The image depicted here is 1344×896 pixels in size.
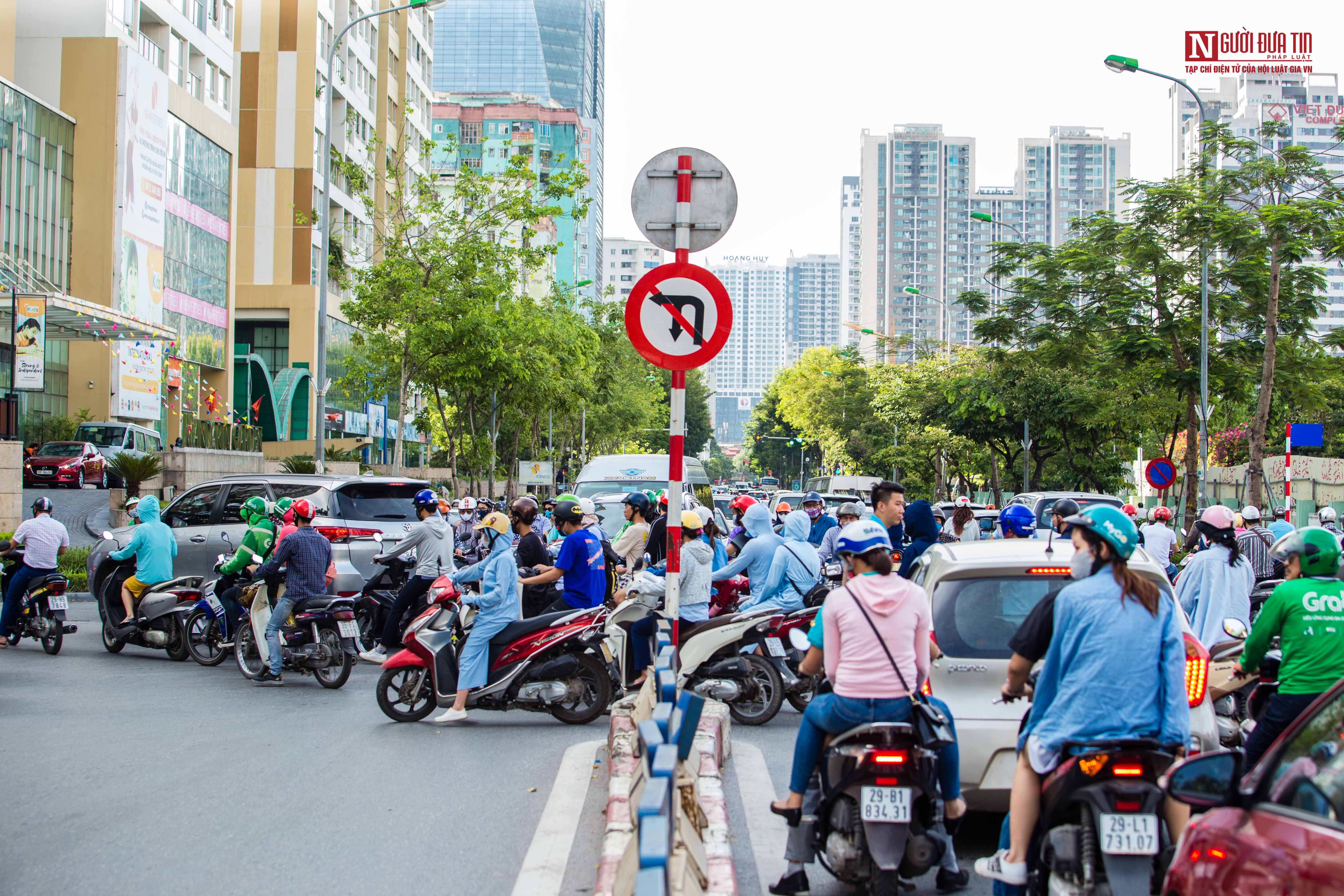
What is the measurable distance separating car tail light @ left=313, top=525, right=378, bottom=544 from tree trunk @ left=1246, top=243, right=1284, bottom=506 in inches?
679

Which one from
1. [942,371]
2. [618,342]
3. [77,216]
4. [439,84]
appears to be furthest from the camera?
[439,84]

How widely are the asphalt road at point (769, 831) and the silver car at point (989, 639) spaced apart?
40 centimetres

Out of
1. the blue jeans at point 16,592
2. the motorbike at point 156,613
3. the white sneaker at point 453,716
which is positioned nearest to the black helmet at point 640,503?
the white sneaker at point 453,716

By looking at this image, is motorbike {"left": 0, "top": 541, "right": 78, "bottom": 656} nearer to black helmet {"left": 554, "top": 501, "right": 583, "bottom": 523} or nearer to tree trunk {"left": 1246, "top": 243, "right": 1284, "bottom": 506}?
black helmet {"left": 554, "top": 501, "right": 583, "bottom": 523}

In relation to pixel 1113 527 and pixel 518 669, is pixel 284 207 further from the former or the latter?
pixel 1113 527

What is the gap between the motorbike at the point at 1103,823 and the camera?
3.90 m

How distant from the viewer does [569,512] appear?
30.3ft

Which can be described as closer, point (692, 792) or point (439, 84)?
point (692, 792)

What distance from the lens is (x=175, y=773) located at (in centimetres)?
719

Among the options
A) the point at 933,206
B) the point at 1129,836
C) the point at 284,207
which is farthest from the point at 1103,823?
A: the point at 933,206

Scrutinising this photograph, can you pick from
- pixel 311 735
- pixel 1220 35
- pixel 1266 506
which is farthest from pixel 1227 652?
pixel 1220 35

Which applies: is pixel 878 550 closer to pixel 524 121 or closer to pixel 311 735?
pixel 311 735

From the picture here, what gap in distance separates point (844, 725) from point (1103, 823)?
43.1 inches

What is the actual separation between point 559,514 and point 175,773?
3.20m
